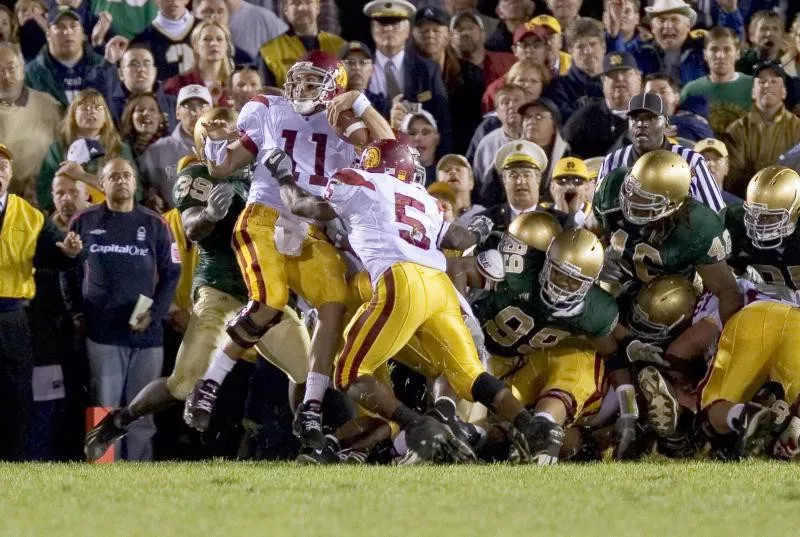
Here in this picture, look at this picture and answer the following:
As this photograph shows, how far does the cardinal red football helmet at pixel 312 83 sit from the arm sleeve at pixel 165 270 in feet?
5.05

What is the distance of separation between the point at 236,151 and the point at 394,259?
1167 millimetres

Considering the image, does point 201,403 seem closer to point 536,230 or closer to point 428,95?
point 536,230

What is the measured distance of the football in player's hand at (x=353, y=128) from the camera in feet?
25.3

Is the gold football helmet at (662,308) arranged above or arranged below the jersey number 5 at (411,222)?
below

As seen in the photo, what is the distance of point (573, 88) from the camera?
10391mm

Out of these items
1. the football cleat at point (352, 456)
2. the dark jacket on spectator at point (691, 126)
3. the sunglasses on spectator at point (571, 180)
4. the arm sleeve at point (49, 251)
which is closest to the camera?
the football cleat at point (352, 456)

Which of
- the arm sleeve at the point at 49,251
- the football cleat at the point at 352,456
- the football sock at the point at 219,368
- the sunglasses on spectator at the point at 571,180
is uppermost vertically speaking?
the sunglasses on spectator at the point at 571,180

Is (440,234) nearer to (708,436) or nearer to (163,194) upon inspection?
(708,436)

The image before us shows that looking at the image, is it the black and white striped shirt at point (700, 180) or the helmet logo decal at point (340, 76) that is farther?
the black and white striped shirt at point (700, 180)

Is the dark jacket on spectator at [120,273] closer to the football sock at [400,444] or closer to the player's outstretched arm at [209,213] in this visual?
the player's outstretched arm at [209,213]

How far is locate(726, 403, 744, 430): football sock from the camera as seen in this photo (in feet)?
24.2

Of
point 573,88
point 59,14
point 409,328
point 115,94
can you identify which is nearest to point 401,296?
point 409,328

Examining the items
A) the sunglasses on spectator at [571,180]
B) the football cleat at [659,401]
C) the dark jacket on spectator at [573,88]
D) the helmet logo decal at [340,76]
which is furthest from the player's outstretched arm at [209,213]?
the dark jacket on spectator at [573,88]

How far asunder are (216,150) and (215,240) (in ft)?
1.83
